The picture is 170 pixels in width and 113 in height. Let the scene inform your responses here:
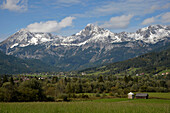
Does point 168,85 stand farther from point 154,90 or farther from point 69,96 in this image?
point 69,96

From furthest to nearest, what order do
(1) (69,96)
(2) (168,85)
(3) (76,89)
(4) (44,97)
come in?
1. (2) (168,85)
2. (3) (76,89)
3. (1) (69,96)
4. (4) (44,97)

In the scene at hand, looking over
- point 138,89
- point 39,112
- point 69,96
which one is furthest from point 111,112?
point 138,89

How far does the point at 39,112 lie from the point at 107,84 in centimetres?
13362

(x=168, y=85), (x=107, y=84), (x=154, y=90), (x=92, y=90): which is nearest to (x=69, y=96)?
(x=92, y=90)

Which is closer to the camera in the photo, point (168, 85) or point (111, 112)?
point (111, 112)

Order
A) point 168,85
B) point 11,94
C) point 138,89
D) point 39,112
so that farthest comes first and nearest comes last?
1. point 168,85
2. point 138,89
3. point 11,94
4. point 39,112

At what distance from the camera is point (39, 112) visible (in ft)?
99.0

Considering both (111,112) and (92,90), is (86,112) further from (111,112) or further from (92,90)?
(92,90)

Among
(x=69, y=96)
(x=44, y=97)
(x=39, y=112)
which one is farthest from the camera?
(x=69, y=96)

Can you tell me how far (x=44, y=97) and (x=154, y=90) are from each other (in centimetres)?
9300

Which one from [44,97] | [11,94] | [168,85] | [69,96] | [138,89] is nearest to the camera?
[11,94]

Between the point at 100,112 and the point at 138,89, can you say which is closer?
the point at 100,112

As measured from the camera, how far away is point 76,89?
142 m

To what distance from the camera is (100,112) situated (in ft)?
100
